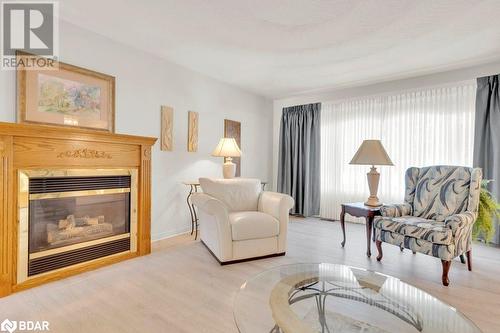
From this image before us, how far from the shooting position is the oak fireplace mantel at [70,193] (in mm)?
1998

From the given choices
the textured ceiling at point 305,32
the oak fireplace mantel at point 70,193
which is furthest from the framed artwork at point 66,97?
the textured ceiling at point 305,32

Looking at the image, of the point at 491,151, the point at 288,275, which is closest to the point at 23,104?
the point at 288,275

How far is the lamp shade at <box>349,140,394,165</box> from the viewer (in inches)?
118

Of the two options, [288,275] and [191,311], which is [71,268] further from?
[288,275]

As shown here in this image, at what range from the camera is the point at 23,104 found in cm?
231

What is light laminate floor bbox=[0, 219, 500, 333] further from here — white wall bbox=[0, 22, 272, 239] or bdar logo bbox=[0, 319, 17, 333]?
white wall bbox=[0, 22, 272, 239]

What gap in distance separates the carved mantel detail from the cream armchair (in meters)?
0.99

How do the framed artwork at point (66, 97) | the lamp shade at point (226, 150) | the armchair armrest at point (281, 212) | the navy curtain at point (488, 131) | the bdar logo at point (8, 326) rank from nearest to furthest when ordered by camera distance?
1. the bdar logo at point (8, 326)
2. the framed artwork at point (66, 97)
3. the armchair armrest at point (281, 212)
4. the navy curtain at point (488, 131)
5. the lamp shade at point (226, 150)

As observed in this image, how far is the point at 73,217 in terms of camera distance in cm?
243

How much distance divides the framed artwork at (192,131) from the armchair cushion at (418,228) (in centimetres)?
257

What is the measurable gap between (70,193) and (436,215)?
3.53 m

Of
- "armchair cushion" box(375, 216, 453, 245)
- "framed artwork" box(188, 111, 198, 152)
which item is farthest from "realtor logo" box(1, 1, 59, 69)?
"armchair cushion" box(375, 216, 453, 245)

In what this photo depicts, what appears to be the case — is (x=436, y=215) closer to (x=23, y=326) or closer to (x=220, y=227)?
(x=220, y=227)

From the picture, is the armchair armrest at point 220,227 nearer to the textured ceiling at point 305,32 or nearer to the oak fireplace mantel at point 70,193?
the oak fireplace mantel at point 70,193
